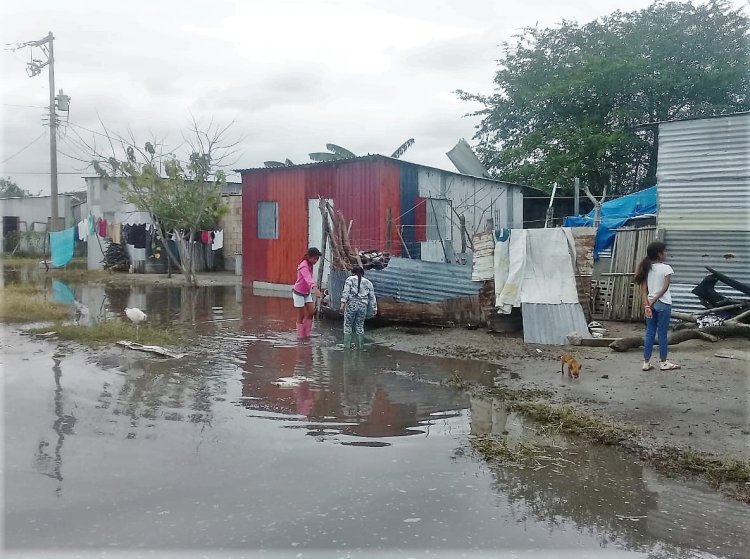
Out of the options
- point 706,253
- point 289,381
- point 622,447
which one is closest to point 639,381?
point 622,447

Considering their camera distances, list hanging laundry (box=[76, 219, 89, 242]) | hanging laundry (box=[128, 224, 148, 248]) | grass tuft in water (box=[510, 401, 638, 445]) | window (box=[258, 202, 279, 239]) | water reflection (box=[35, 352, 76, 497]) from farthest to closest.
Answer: hanging laundry (box=[76, 219, 89, 242])
hanging laundry (box=[128, 224, 148, 248])
window (box=[258, 202, 279, 239])
grass tuft in water (box=[510, 401, 638, 445])
water reflection (box=[35, 352, 76, 497])

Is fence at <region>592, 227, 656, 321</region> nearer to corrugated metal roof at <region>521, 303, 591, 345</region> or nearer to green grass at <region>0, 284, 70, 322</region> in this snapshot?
corrugated metal roof at <region>521, 303, 591, 345</region>

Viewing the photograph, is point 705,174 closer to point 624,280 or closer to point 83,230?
point 624,280

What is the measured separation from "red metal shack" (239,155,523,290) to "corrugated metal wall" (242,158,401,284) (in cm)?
2

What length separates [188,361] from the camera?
8.78m

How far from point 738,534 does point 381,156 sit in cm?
1329

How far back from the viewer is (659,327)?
7.94 meters

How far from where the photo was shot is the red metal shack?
16453mm

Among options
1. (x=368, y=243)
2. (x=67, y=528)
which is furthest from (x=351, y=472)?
(x=368, y=243)

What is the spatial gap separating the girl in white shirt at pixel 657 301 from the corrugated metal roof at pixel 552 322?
1917 mm

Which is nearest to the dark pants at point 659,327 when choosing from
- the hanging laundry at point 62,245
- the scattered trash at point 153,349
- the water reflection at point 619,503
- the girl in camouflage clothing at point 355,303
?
the water reflection at point 619,503

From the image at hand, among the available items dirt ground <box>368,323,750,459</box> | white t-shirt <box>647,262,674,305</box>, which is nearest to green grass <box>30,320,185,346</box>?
dirt ground <box>368,323,750,459</box>

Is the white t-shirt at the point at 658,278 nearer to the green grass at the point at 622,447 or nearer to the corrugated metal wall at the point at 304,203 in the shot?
the green grass at the point at 622,447

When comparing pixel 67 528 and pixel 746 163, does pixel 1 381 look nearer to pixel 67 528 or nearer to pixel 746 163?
pixel 67 528
